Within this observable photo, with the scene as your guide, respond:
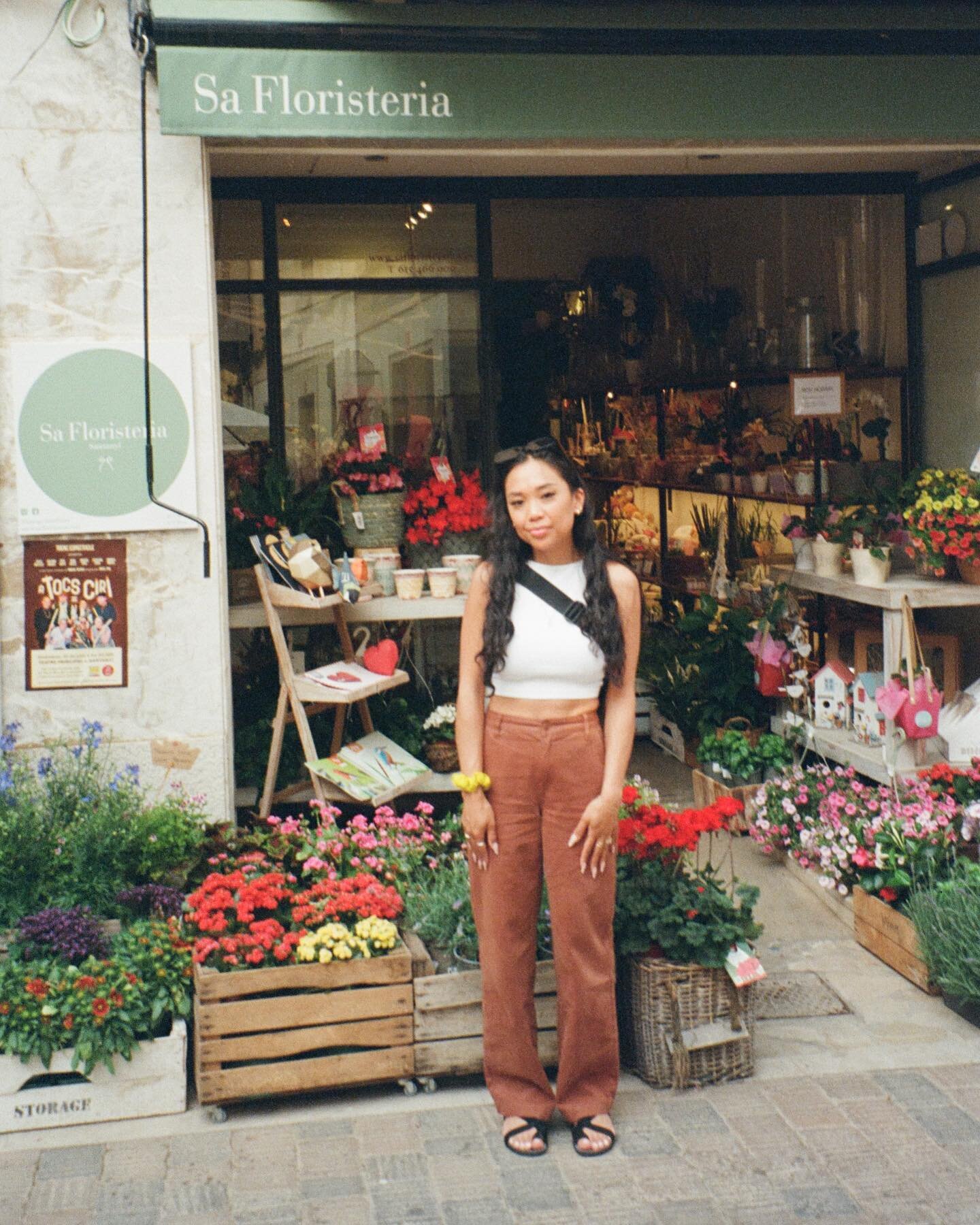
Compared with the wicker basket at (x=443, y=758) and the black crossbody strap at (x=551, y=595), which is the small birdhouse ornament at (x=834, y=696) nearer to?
the wicker basket at (x=443, y=758)

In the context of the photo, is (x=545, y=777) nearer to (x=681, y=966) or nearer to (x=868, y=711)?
(x=681, y=966)

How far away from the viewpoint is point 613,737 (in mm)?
4301

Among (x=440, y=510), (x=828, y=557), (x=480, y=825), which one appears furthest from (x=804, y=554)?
(x=480, y=825)

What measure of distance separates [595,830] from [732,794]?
3.19 m

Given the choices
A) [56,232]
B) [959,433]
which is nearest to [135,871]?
[56,232]

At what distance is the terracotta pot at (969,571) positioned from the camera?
645cm

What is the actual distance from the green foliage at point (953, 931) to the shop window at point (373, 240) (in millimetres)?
4062

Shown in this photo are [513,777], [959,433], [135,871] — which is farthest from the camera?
[959,433]

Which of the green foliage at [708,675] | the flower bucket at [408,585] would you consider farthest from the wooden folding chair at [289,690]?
the green foliage at [708,675]

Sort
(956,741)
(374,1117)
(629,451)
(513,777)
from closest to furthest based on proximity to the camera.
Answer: (513,777), (374,1117), (956,741), (629,451)

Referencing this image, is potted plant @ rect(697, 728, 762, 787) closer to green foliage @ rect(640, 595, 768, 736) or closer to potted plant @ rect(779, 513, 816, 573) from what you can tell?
green foliage @ rect(640, 595, 768, 736)

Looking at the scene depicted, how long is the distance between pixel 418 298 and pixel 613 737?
12.8 feet

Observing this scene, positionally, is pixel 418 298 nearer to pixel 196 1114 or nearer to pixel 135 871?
pixel 135 871

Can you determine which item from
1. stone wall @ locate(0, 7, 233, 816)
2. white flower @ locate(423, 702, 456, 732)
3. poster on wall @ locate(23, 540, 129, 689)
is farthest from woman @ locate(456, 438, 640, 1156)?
white flower @ locate(423, 702, 456, 732)
